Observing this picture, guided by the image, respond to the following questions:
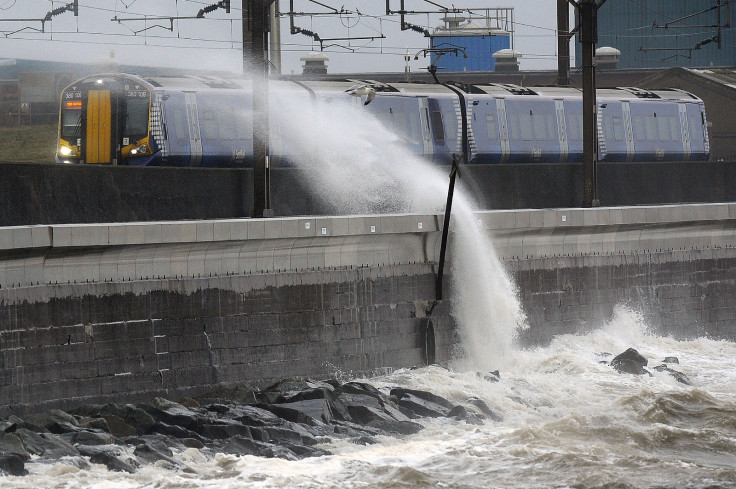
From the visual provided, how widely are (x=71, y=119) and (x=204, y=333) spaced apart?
10165 mm

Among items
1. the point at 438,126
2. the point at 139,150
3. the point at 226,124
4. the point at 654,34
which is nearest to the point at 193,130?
the point at 226,124

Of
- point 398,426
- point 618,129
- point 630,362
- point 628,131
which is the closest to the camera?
point 398,426

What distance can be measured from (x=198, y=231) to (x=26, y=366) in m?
3.15

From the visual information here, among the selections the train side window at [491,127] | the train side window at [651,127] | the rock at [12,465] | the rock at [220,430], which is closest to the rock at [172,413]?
the rock at [220,430]

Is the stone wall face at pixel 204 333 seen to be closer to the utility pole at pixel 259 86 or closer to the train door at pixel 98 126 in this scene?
the utility pole at pixel 259 86

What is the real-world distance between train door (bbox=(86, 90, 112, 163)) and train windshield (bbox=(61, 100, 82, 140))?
0.79 feet

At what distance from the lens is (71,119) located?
1057 inches

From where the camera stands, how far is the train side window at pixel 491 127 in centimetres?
3097

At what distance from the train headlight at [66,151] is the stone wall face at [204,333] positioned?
29.0ft

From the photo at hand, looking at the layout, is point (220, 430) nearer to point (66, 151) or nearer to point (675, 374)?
point (675, 374)

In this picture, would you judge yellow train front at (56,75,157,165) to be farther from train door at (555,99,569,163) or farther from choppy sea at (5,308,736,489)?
train door at (555,99,569,163)

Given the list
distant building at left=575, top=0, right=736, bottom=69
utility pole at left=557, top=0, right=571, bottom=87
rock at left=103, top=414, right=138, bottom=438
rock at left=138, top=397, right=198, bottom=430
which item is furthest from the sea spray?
distant building at left=575, top=0, right=736, bottom=69

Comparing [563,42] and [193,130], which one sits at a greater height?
[563,42]

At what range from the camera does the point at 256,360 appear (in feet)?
61.4
